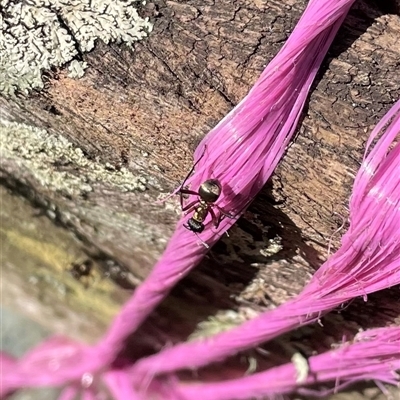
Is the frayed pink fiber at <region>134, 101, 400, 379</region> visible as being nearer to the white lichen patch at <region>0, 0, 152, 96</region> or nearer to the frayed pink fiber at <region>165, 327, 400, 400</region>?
the frayed pink fiber at <region>165, 327, 400, 400</region>

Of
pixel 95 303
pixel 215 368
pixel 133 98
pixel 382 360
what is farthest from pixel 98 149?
pixel 382 360

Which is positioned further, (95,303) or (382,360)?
(382,360)

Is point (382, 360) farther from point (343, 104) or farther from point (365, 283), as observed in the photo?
point (343, 104)

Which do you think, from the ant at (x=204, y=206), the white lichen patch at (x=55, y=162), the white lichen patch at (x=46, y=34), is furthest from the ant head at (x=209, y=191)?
the white lichen patch at (x=46, y=34)

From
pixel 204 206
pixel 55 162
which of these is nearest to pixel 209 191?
pixel 204 206

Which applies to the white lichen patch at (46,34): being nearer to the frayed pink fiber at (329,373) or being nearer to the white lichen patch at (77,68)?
the white lichen patch at (77,68)

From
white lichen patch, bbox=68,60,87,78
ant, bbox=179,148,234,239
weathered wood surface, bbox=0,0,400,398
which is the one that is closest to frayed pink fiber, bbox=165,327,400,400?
weathered wood surface, bbox=0,0,400,398

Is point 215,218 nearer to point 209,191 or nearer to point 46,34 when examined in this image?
point 209,191
